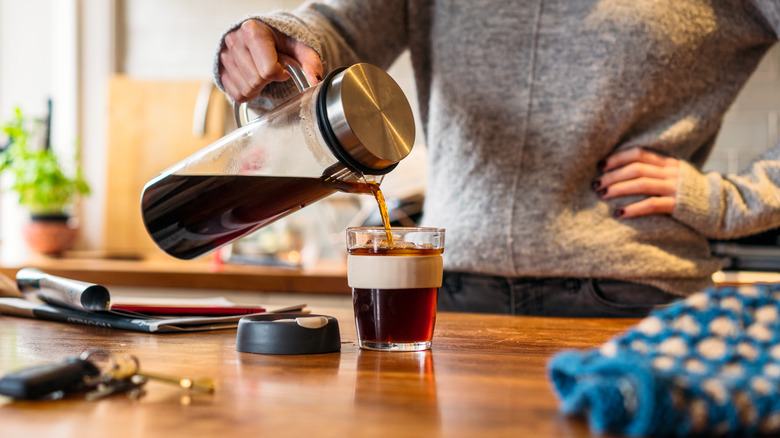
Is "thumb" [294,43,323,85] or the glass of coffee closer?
the glass of coffee

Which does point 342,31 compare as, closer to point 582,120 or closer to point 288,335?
point 582,120

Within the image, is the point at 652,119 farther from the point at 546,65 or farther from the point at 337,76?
the point at 337,76

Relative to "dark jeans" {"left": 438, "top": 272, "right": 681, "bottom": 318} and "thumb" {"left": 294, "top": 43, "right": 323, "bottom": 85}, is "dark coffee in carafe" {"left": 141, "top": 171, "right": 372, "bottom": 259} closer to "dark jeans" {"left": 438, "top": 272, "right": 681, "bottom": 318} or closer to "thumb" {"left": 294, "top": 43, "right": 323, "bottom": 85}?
"thumb" {"left": 294, "top": 43, "right": 323, "bottom": 85}

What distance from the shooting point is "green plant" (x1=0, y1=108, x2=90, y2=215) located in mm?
2551

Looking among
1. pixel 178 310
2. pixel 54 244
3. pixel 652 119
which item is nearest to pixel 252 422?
pixel 178 310

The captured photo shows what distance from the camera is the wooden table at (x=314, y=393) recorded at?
0.43m

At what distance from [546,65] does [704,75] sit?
0.78ft

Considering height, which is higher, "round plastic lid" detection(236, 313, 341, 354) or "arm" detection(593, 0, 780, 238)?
"arm" detection(593, 0, 780, 238)

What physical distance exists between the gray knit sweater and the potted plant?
1732 mm

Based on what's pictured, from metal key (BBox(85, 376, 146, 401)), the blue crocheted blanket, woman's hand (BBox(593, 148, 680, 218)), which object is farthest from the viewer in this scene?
woman's hand (BBox(593, 148, 680, 218))

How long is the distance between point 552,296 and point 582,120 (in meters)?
0.26

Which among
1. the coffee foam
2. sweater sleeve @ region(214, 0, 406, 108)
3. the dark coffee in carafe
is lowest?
the coffee foam

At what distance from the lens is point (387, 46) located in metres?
1.26

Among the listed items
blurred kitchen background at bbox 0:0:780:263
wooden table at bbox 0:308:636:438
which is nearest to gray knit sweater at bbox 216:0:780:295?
wooden table at bbox 0:308:636:438
